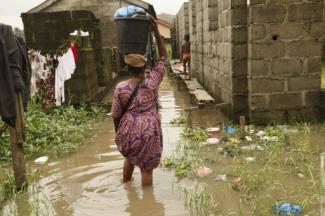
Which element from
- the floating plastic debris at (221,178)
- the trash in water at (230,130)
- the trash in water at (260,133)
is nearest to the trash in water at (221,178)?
the floating plastic debris at (221,178)

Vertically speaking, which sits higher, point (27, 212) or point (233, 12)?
point (233, 12)

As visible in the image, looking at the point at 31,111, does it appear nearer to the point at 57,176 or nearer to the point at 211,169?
the point at 57,176

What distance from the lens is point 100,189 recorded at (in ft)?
14.8

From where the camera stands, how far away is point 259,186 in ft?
13.8

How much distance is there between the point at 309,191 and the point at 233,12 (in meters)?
3.63

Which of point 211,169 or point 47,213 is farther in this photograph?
point 211,169

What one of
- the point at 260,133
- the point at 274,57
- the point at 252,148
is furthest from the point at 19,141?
the point at 274,57

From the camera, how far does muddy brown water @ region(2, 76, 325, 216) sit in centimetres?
392

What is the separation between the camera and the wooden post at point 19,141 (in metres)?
4.17

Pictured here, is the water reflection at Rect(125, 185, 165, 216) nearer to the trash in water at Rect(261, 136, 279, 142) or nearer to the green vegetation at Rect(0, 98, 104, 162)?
the green vegetation at Rect(0, 98, 104, 162)

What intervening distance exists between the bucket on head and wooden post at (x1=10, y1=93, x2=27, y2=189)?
46.6 inches

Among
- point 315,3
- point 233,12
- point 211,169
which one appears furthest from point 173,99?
point 211,169

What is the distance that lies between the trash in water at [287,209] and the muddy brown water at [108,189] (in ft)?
0.86

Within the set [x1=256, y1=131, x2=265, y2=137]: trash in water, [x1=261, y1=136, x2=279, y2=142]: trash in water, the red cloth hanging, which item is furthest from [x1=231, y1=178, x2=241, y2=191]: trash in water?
the red cloth hanging
